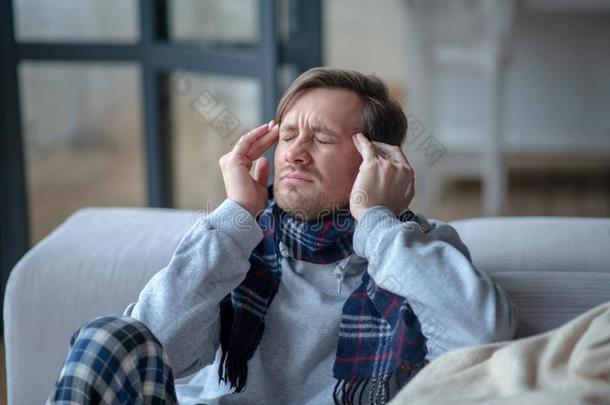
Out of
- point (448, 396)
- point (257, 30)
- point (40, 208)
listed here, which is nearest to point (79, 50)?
point (257, 30)

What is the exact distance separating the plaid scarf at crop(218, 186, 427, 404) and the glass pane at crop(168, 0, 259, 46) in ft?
4.27

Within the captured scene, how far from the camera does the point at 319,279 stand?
1525mm

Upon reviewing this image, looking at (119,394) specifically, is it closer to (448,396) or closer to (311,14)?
(448,396)

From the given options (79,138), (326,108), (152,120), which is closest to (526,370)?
(326,108)

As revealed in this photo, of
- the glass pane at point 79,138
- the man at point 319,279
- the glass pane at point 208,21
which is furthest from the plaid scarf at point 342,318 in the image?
the glass pane at point 79,138

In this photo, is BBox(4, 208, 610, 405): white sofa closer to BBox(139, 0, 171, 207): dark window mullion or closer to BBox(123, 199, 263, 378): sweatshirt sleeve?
BBox(123, 199, 263, 378): sweatshirt sleeve

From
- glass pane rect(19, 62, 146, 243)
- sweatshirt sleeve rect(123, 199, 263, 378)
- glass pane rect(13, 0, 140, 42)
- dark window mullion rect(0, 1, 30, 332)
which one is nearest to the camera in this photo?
sweatshirt sleeve rect(123, 199, 263, 378)

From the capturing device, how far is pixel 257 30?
Result: 262cm

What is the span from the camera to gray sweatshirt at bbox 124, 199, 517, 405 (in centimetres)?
132

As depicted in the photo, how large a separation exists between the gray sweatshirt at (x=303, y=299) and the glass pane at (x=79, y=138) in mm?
1518

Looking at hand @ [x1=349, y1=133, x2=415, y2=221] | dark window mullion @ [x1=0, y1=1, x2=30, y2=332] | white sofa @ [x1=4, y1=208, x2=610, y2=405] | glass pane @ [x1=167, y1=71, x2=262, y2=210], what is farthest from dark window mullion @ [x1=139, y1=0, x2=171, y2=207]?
hand @ [x1=349, y1=133, x2=415, y2=221]

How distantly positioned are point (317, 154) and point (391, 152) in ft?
0.40

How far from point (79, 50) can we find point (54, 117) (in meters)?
0.61

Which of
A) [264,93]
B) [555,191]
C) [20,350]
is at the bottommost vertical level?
[555,191]
